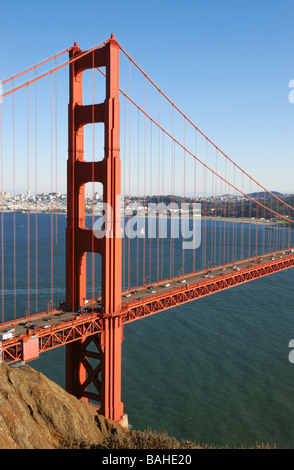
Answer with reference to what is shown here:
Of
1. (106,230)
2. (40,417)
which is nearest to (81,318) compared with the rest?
(106,230)

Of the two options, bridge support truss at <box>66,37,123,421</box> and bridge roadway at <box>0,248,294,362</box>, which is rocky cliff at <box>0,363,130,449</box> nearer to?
bridge roadway at <box>0,248,294,362</box>

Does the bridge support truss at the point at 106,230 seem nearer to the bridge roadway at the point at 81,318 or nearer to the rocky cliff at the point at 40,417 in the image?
the bridge roadway at the point at 81,318

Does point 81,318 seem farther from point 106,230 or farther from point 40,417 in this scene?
point 40,417

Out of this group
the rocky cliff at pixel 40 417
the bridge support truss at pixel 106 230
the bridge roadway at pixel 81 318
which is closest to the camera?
the rocky cliff at pixel 40 417

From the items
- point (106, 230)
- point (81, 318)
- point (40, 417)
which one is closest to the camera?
point (40, 417)

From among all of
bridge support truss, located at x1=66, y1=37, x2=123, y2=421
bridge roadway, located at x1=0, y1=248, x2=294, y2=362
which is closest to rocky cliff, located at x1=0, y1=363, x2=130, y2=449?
bridge roadway, located at x1=0, y1=248, x2=294, y2=362

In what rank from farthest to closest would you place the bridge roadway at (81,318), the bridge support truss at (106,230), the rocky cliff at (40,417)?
the bridge support truss at (106,230), the bridge roadway at (81,318), the rocky cliff at (40,417)

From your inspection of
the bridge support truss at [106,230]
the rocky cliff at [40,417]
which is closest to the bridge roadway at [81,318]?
the bridge support truss at [106,230]

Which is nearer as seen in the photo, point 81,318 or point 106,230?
point 81,318

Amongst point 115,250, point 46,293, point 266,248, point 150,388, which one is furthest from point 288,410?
point 266,248
